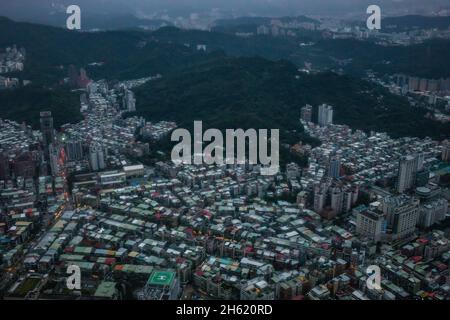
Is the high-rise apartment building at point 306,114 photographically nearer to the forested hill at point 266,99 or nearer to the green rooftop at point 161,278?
the forested hill at point 266,99

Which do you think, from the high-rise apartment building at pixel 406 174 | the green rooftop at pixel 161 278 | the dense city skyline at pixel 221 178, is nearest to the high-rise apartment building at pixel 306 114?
the dense city skyline at pixel 221 178

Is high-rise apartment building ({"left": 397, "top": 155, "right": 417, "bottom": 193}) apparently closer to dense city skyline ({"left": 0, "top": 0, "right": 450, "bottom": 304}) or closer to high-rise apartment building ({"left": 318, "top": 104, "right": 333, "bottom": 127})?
dense city skyline ({"left": 0, "top": 0, "right": 450, "bottom": 304})

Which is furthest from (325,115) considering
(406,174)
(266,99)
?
(406,174)

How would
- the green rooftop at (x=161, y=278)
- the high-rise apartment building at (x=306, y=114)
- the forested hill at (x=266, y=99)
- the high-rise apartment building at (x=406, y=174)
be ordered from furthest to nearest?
the high-rise apartment building at (x=306, y=114) → the forested hill at (x=266, y=99) → the high-rise apartment building at (x=406, y=174) → the green rooftop at (x=161, y=278)

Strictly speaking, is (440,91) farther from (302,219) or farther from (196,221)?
(196,221)

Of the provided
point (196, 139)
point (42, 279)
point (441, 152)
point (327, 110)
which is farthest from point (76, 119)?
point (441, 152)

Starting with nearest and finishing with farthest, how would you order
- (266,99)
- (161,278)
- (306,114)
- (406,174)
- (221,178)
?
(161,278)
(406,174)
(221,178)
(306,114)
(266,99)

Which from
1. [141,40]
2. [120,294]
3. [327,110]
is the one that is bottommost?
[120,294]

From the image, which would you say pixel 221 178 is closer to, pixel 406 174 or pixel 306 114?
pixel 406 174

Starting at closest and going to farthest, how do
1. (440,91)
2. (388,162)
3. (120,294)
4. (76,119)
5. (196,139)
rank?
(120,294), (388,162), (196,139), (76,119), (440,91)

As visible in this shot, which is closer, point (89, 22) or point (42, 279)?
point (42, 279)

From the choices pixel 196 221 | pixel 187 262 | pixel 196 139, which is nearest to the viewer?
pixel 187 262
